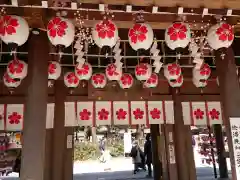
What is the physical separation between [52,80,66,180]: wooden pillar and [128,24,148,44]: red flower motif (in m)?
4.10

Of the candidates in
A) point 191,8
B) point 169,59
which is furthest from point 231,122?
point 169,59

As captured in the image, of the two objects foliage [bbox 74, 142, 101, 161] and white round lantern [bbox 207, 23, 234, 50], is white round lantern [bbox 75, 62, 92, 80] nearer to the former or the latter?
white round lantern [bbox 207, 23, 234, 50]

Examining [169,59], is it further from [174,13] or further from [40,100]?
[40,100]

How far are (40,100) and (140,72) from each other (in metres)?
2.37

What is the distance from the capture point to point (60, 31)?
3688 millimetres

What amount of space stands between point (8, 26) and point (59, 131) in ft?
14.1

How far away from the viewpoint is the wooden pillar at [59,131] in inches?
283

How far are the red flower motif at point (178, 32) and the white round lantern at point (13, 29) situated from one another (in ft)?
7.07

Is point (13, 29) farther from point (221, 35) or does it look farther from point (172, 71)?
point (172, 71)

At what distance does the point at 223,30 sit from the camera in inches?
160

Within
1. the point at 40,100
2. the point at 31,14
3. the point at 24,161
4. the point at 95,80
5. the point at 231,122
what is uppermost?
the point at 31,14

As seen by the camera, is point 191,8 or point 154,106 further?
point 154,106

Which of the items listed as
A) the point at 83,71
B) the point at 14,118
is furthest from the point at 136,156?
the point at 83,71

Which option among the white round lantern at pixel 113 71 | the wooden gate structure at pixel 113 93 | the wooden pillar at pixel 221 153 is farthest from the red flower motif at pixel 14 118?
the wooden pillar at pixel 221 153
